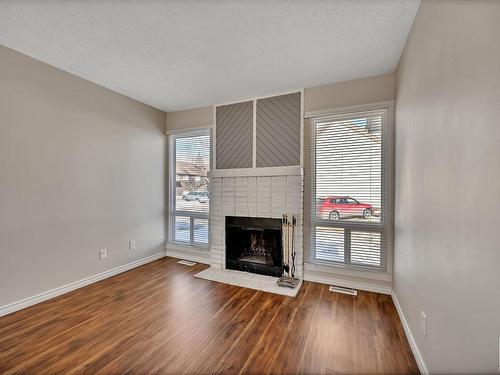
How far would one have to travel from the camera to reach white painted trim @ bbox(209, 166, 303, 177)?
3.20m

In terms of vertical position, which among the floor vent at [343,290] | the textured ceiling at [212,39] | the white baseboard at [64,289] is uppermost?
the textured ceiling at [212,39]

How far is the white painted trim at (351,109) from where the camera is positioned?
111 inches

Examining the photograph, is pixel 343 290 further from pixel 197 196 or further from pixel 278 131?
pixel 197 196

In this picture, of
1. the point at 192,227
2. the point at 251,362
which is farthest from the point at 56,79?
the point at 251,362

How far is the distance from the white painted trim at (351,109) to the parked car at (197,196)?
6.93 feet

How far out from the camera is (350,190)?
9.91 feet

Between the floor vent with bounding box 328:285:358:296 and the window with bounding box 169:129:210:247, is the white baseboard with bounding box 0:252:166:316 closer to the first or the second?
the window with bounding box 169:129:210:247

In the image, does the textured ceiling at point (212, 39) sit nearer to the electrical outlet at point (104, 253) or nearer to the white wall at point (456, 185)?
the white wall at point (456, 185)

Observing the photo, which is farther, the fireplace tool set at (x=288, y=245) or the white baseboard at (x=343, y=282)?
the fireplace tool set at (x=288, y=245)

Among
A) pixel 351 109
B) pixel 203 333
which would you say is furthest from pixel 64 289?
pixel 351 109

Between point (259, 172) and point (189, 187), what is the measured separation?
1467mm

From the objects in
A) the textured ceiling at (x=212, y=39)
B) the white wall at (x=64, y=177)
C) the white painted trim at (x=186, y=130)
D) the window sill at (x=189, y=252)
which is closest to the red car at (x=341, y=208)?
the textured ceiling at (x=212, y=39)

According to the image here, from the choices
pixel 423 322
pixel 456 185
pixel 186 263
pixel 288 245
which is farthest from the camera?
pixel 186 263

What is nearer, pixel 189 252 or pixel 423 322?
pixel 423 322
